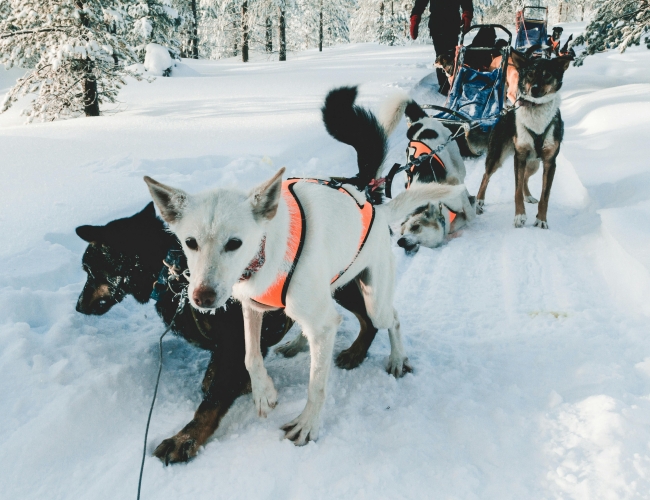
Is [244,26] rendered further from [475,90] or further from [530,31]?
[475,90]

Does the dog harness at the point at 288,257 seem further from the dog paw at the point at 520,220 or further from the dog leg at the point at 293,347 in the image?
the dog paw at the point at 520,220

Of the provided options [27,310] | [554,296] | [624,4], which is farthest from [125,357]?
[624,4]

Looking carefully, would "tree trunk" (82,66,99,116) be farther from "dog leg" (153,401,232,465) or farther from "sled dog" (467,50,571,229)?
"dog leg" (153,401,232,465)

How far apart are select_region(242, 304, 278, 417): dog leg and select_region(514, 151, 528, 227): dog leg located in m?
3.30

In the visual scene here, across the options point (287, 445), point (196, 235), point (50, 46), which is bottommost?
point (287, 445)

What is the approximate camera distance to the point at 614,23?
30.8 feet

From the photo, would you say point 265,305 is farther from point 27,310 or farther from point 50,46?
point 50,46

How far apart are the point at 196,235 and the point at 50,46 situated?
8.90 metres

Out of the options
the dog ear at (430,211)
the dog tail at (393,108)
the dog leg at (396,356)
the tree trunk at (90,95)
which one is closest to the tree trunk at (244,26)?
the tree trunk at (90,95)

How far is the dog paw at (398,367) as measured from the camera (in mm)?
2498

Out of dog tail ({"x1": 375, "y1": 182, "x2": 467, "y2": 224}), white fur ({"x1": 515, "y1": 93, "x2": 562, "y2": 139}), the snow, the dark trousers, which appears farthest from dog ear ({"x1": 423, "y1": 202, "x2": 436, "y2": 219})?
the snow

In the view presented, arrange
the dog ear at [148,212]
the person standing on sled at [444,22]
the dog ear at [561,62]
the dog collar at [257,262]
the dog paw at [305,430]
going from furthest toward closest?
the person standing on sled at [444,22] → the dog ear at [561,62] → the dog ear at [148,212] → the dog paw at [305,430] → the dog collar at [257,262]

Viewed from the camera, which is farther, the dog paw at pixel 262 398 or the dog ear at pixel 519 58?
the dog ear at pixel 519 58

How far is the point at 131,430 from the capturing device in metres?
2.02
